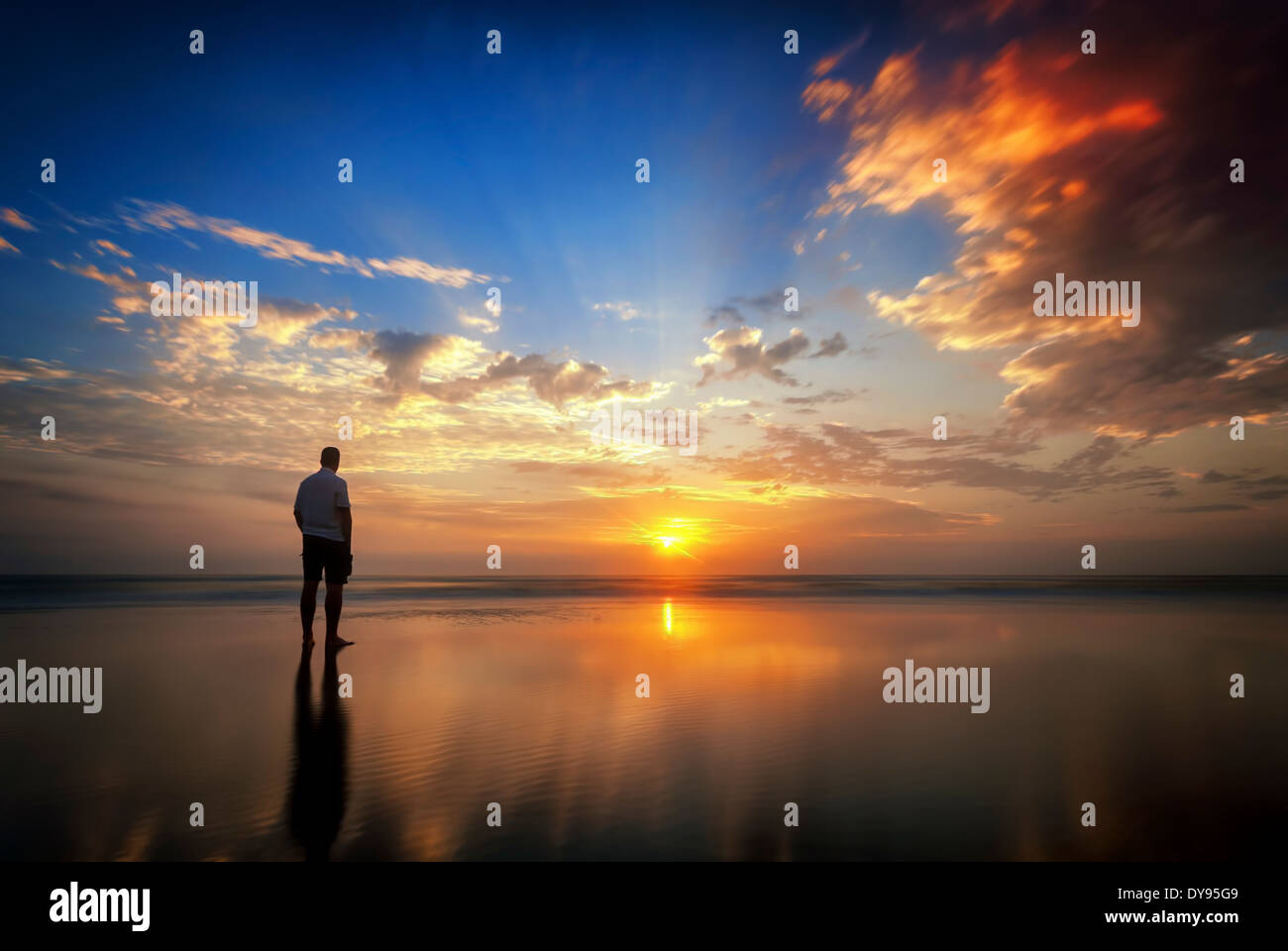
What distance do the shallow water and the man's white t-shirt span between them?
4.96 ft

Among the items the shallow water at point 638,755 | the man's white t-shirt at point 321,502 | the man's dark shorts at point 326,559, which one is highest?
the man's white t-shirt at point 321,502

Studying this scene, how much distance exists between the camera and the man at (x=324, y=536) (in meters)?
8.00

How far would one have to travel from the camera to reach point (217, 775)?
3.69m

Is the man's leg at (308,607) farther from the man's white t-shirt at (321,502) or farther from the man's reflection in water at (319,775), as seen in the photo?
the man's reflection in water at (319,775)

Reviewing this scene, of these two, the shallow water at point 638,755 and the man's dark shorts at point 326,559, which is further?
the man's dark shorts at point 326,559

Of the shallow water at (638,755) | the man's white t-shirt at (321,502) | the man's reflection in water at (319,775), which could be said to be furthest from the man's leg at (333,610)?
the man's reflection in water at (319,775)

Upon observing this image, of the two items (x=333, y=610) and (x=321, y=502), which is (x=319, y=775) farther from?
(x=321, y=502)

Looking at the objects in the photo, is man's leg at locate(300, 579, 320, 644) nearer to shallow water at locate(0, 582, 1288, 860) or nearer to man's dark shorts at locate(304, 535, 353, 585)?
man's dark shorts at locate(304, 535, 353, 585)

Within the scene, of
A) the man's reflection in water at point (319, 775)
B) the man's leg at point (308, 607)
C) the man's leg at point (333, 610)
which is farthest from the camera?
the man's leg at point (333, 610)

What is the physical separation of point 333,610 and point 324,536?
0.93m

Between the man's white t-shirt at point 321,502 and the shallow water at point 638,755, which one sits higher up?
the man's white t-shirt at point 321,502

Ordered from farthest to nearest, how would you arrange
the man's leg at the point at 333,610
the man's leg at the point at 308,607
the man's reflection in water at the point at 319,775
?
the man's leg at the point at 333,610
the man's leg at the point at 308,607
the man's reflection in water at the point at 319,775

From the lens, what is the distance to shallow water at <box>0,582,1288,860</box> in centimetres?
297
